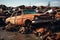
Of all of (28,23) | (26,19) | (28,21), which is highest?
(26,19)

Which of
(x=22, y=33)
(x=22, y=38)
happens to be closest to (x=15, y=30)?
(x=22, y=33)

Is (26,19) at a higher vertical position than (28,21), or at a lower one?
higher

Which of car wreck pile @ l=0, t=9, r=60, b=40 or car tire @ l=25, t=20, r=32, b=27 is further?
car tire @ l=25, t=20, r=32, b=27

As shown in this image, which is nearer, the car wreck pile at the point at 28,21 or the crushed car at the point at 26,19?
the car wreck pile at the point at 28,21

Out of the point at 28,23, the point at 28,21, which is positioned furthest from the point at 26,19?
the point at 28,23

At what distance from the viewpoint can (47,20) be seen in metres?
10.9

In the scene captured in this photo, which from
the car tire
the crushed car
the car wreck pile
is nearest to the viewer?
the car wreck pile

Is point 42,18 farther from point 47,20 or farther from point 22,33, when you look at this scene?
point 22,33

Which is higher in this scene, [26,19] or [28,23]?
[26,19]

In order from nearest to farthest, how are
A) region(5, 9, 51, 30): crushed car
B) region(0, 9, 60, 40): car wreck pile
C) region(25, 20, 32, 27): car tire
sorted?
region(0, 9, 60, 40): car wreck pile
region(5, 9, 51, 30): crushed car
region(25, 20, 32, 27): car tire

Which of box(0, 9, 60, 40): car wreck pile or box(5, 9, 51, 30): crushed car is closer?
box(0, 9, 60, 40): car wreck pile

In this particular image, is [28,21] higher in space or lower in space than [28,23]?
higher

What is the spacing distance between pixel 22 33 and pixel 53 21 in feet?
8.00

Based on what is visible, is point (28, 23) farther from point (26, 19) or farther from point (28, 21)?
point (26, 19)
